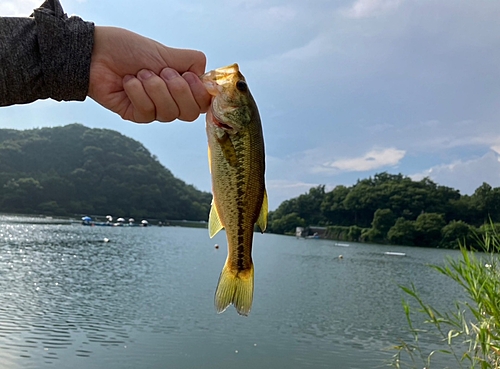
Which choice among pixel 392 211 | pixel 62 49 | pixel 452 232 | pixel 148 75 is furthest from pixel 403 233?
pixel 62 49

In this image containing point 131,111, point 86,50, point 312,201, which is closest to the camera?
point 86,50

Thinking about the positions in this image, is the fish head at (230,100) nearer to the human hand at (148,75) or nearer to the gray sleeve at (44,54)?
the human hand at (148,75)

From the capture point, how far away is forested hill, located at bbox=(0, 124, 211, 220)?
351 feet

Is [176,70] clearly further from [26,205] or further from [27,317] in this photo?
[26,205]

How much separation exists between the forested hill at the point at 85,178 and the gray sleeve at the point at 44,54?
106658mm

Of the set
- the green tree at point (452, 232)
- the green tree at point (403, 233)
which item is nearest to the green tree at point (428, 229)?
the green tree at point (403, 233)

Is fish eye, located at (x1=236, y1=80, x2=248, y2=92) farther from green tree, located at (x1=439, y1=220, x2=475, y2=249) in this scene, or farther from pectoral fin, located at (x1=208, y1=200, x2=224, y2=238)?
green tree, located at (x1=439, y1=220, x2=475, y2=249)

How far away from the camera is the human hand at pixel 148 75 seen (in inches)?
84.8

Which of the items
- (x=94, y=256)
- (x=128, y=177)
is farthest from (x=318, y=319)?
(x=128, y=177)

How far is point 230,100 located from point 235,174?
378 millimetres

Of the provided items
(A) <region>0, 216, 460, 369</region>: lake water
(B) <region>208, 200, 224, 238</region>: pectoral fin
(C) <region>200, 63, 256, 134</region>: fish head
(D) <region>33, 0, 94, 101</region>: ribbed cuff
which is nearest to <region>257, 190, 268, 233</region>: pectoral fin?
(B) <region>208, 200, 224, 238</region>: pectoral fin

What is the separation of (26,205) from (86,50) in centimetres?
11475

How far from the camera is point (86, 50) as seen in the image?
7.13ft

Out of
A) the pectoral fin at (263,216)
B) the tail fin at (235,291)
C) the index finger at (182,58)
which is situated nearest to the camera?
the index finger at (182,58)
